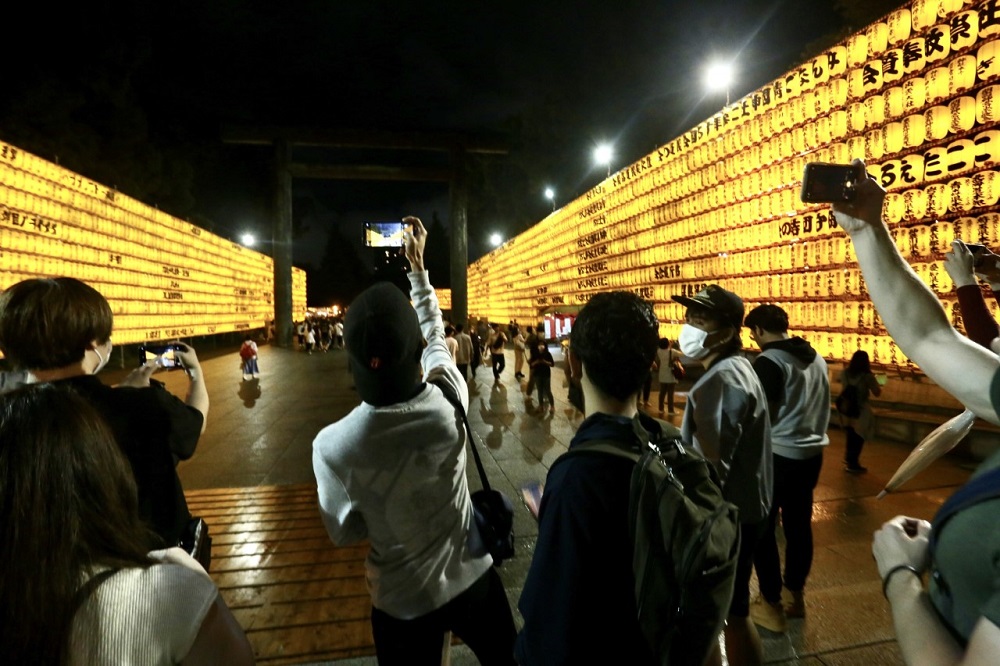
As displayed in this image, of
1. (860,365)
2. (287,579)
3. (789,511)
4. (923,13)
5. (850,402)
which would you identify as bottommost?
(287,579)

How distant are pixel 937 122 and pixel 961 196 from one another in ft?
3.08

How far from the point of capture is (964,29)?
18.5 feet

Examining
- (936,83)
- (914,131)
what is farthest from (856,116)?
(936,83)

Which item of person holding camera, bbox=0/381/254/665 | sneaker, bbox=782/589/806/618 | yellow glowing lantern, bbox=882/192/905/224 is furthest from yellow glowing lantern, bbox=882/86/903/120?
person holding camera, bbox=0/381/254/665

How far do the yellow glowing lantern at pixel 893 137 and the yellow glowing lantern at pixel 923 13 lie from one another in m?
1.07

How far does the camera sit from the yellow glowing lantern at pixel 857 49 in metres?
6.83

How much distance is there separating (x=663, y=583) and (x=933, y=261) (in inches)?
283

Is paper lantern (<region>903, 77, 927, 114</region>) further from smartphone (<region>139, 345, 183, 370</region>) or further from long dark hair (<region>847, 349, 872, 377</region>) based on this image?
smartphone (<region>139, 345, 183, 370</region>)

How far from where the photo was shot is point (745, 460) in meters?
2.46

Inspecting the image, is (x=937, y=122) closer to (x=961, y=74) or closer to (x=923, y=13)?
(x=961, y=74)

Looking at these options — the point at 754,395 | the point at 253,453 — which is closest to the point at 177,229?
the point at 253,453

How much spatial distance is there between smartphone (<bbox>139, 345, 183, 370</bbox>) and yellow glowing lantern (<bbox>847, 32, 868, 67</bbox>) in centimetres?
863

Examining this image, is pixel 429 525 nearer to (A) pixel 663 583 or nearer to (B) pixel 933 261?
(A) pixel 663 583

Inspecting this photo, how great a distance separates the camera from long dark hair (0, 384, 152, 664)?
87 cm
